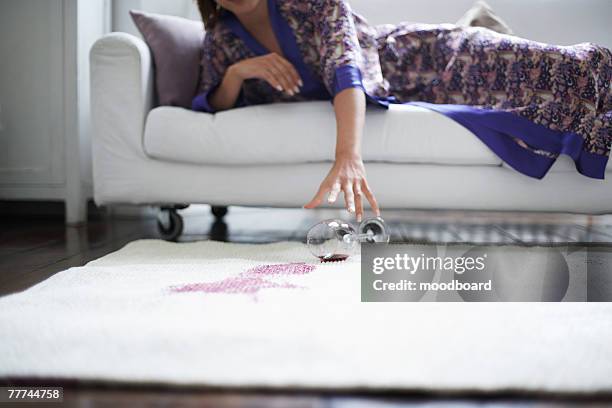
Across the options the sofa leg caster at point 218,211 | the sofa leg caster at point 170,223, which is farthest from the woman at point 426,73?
the sofa leg caster at point 218,211

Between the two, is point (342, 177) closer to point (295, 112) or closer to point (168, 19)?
point (295, 112)

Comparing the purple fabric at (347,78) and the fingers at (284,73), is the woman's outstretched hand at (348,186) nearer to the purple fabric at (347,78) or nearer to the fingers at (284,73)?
the purple fabric at (347,78)

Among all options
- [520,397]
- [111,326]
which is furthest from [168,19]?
[520,397]

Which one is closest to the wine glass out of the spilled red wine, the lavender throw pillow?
the spilled red wine

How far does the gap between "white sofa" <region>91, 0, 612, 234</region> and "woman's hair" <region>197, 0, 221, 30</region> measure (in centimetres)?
20

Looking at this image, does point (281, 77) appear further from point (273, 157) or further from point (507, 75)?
point (507, 75)

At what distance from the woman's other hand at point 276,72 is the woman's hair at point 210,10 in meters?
0.20

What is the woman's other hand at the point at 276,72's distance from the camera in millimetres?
1279

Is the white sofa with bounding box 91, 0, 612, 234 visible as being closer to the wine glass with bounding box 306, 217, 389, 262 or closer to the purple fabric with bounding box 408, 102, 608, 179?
the purple fabric with bounding box 408, 102, 608, 179

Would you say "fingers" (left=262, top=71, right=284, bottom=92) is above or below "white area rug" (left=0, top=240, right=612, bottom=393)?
above

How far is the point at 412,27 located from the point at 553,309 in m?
1.05

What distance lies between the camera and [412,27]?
152 centimetres

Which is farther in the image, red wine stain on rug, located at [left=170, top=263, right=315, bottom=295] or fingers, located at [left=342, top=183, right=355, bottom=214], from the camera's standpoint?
fingers, located at [left=342, top=183, right=355, bottom=214]

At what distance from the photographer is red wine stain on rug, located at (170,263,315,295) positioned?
772 mm
